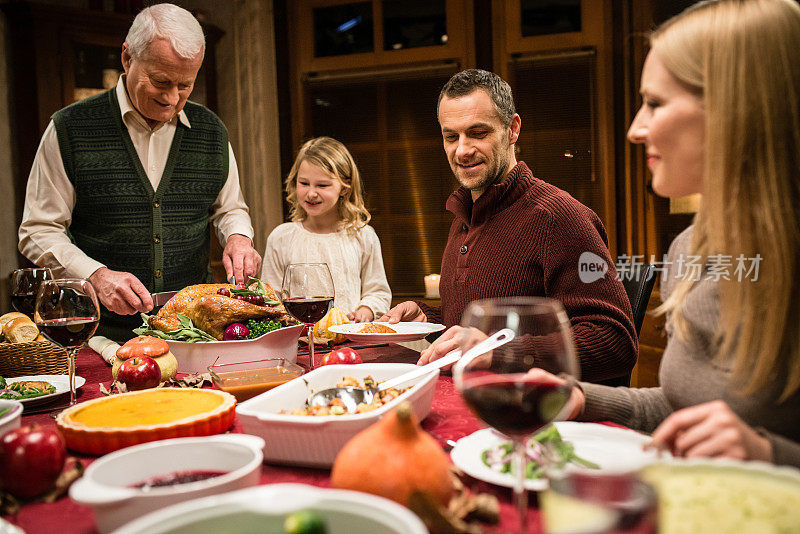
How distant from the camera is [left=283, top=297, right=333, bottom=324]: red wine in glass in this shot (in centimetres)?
145

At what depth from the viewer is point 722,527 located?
56 cm

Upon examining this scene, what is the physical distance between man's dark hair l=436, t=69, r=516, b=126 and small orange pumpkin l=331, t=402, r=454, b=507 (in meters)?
1.61

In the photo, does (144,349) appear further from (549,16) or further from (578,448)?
(549,16)

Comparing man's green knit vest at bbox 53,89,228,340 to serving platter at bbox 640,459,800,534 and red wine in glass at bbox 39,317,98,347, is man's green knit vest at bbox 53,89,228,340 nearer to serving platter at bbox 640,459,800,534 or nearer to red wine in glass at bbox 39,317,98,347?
red wine in glass at bbox 39,317,98,347

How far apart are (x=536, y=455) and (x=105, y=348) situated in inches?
55.3

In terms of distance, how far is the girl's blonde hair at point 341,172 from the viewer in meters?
3.25

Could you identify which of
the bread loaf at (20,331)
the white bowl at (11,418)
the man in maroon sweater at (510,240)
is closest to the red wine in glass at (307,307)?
the man in maroon sweater at (510,240)

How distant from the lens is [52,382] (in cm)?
147

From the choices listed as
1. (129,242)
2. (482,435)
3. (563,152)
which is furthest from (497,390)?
(563,152)

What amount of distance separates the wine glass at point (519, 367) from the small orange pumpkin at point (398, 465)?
3.1 inches

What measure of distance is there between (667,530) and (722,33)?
0.73m

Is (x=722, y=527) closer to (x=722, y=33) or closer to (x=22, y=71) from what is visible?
(x=722, y=33)

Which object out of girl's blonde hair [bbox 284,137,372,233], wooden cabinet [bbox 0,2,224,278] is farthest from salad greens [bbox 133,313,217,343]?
wooden cabinet [bbox 0,2,224,278]

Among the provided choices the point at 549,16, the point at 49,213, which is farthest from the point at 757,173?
the point at 549,16
